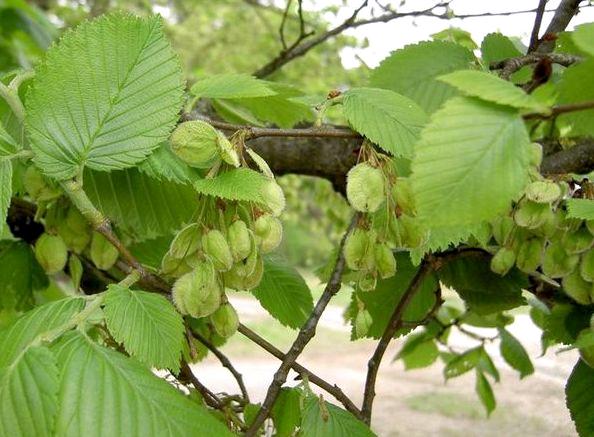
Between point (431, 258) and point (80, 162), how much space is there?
47 centimetres

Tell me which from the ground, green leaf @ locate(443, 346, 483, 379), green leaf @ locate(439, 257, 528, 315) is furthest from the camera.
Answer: green leaf @ locate(443, 346, 483, 379)

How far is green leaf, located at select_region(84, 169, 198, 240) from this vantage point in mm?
878

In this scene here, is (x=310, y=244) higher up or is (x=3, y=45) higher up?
(x=3, y=45)

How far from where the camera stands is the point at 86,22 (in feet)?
2.29

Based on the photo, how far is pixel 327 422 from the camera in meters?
0.74

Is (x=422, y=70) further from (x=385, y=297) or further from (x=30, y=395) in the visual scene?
(x=30, y=395)

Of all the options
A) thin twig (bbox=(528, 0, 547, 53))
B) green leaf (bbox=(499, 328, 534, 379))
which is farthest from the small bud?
green leaf (bbox=(499, 328, 534, 379))

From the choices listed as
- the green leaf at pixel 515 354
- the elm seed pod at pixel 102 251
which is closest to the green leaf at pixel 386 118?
the elm seed pod at pixel 102 251

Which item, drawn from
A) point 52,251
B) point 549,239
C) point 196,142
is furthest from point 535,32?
point 52,251

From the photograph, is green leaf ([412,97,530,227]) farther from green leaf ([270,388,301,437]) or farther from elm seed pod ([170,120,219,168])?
green leaf ([270,388,301,437])

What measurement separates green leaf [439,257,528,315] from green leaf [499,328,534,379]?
48 cm

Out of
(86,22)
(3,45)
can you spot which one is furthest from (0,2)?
(86,22)

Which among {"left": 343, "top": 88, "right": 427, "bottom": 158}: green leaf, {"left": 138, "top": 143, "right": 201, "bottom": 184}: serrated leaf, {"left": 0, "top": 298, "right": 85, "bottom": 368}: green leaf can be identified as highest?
{"left": 343, "top": 88, "right": 427, "bottom": 158}: green leaf

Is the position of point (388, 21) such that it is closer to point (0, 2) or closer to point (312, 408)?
point (312, 408)
